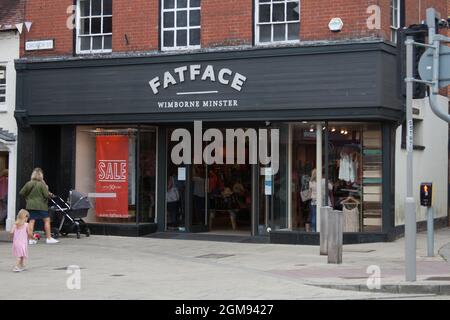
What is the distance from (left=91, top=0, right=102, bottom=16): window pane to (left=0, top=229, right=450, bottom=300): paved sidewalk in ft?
20.5

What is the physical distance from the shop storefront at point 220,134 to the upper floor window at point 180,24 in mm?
583

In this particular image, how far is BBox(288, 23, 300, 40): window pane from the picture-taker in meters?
16.9

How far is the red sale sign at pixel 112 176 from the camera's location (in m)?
18.8

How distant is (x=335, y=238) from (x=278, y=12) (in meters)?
6.43

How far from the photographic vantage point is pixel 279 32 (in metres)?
17.1

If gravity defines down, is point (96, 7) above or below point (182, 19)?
above

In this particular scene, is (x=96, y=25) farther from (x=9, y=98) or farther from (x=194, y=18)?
(x=9, y=98)

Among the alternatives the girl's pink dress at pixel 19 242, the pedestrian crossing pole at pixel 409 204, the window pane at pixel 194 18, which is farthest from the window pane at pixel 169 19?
the pedestrian crossing pole at pixel 409 204

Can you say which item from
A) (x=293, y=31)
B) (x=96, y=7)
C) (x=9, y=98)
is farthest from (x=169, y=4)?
(x=9, y=98)

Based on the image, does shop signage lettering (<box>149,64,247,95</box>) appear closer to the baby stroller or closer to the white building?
the baby stroller

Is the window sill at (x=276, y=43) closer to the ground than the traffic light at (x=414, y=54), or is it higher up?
higher up

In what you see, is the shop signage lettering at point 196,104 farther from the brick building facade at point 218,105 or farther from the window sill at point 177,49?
the window sill at point 177,49

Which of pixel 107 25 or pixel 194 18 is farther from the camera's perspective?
pixel 107 25

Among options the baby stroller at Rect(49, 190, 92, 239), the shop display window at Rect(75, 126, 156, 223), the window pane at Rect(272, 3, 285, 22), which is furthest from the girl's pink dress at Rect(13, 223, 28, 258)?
the window pane at Rect(272, 3, 285, 22)
